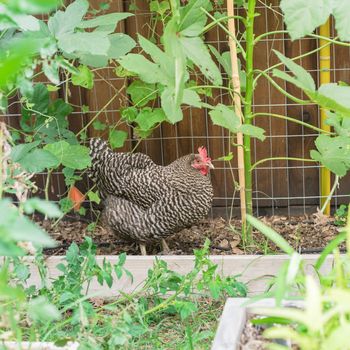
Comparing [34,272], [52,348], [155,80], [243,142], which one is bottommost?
[34,272]

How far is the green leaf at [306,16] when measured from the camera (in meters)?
1.67

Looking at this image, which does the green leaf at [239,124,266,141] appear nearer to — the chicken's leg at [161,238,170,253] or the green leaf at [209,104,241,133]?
the green leaf at [209,104,241,133]

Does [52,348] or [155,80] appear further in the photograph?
[155,80]

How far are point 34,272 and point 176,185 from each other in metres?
0.74

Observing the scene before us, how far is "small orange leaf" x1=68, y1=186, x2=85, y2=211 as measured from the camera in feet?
11.5

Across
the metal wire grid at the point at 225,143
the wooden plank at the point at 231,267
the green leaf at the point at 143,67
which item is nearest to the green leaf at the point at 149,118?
the metal wire grid at the point at 225,143

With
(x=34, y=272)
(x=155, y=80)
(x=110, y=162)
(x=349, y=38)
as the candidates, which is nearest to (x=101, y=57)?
(x=155, y=80)

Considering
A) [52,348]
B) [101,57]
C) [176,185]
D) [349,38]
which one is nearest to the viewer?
[52,348]

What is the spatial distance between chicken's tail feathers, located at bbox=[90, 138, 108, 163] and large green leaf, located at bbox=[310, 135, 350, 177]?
103 cm

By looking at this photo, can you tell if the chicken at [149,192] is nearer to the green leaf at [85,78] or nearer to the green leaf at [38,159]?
the green leaf at [85,78]

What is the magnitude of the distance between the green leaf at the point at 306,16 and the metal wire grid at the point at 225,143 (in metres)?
1.81

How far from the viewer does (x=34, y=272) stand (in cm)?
298

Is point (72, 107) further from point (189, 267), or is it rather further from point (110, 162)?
point (189, 267)

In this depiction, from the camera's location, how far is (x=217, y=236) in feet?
11.2
